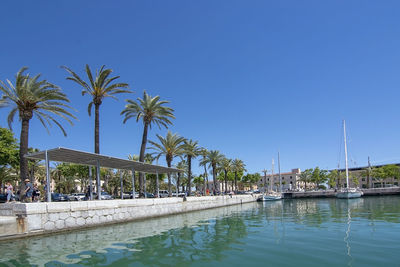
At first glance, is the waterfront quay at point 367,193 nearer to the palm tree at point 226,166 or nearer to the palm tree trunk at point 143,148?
the palm tree at point 226,166

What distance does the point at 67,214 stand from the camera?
17000mm

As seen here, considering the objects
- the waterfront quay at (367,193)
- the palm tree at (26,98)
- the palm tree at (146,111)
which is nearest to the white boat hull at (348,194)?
the waterfront quay at (367,193)

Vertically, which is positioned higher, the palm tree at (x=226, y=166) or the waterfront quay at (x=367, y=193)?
the palm tree at (x=226, y=166)

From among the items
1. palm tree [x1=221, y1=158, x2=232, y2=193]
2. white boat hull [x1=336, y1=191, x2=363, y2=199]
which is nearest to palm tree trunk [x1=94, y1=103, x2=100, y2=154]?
palm tree [x1=221, y1=158, x2=232, y2=193]

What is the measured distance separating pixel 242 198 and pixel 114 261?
156 ft

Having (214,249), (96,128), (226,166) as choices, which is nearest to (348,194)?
(226,166)

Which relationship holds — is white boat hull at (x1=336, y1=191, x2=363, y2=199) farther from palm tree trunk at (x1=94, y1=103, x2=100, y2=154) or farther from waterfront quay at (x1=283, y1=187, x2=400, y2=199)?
palm tree trunk at (x1=94, y1=103, x2=100, y2=154)

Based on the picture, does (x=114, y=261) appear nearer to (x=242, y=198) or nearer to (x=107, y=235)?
(x=107, y=235)

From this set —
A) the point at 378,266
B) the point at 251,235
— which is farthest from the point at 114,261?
the point at 378,266

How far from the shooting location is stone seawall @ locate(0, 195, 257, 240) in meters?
14.3

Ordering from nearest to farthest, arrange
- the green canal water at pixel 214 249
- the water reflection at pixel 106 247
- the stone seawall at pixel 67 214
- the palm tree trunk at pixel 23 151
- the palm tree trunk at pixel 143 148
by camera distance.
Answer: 1. the green canal water at pixel 214 249
2. the water reflection at pixel 106 247
3. the stone seawall at pixel 67 214
4. the palm tree trunk at pixel 23 151
5. the palm tree trunk at pixel 143 148

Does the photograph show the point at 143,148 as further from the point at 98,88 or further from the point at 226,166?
the point at 226,166

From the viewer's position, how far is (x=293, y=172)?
13900 cm

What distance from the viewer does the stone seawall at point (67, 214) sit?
46.9 ft
